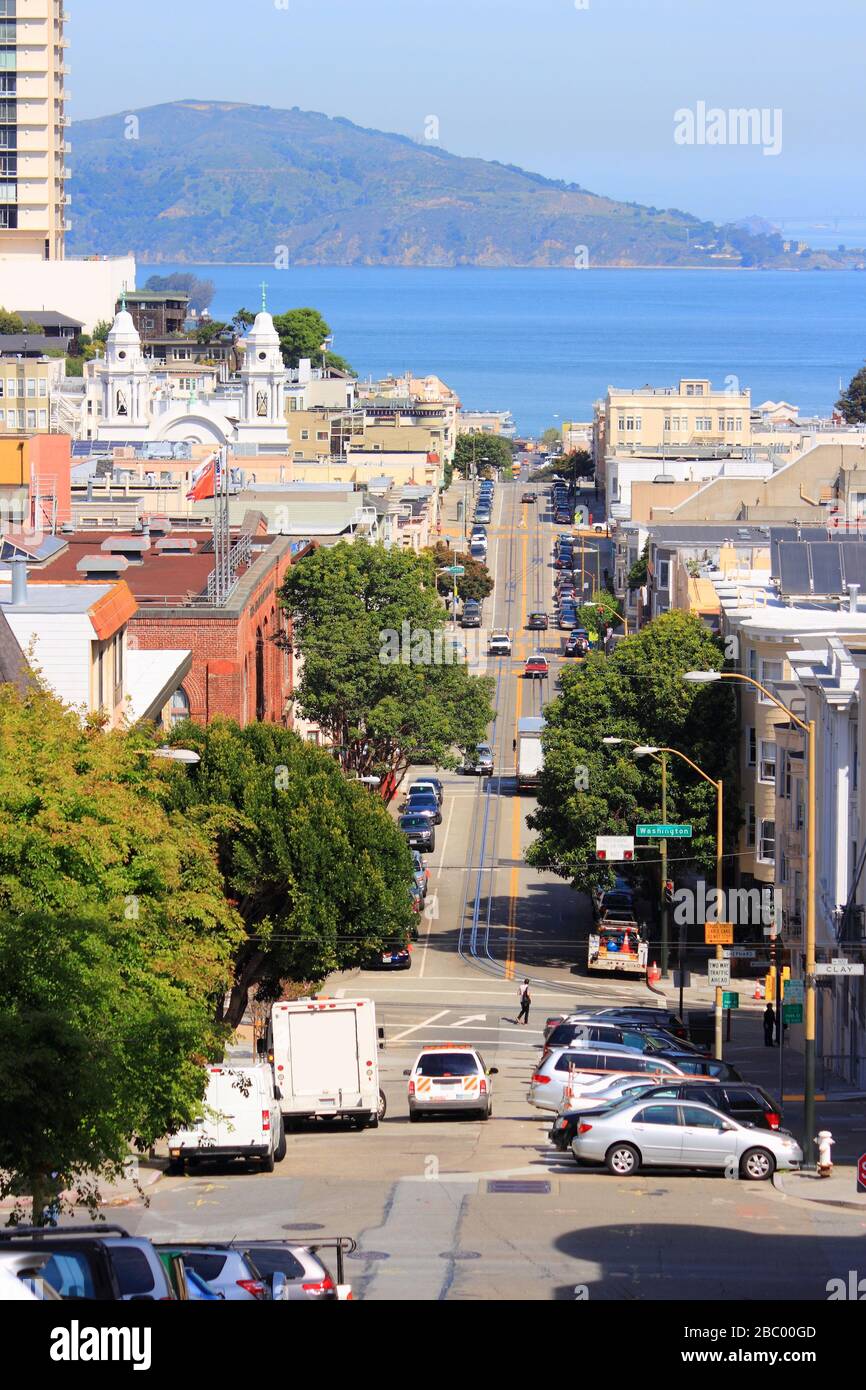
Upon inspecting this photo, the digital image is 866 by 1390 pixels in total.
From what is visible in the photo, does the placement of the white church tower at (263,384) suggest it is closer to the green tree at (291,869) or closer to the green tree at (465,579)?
the green tree at (465,579)

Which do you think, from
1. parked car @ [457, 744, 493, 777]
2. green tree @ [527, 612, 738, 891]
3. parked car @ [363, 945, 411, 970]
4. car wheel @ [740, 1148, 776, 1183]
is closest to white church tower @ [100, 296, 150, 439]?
parked car @ [457, 744, 493, 777]

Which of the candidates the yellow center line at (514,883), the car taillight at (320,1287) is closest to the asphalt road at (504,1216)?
the car taillight at (320,1287)

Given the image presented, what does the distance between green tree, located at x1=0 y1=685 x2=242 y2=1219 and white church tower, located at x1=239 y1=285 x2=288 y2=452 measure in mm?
131411

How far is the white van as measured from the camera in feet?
100

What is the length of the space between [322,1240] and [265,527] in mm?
75493

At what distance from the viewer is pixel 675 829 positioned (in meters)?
47.3

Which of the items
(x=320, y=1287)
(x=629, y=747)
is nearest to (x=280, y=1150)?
(x=320, y=1287)

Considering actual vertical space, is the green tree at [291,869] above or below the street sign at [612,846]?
above

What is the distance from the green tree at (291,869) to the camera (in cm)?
4672

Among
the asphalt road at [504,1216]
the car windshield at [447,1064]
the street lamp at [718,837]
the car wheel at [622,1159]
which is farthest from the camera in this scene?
the street lamp at [718,837]

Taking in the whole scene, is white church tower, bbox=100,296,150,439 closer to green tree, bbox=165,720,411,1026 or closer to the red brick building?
the red brick building

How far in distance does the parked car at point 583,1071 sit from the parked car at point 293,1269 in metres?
15.6
